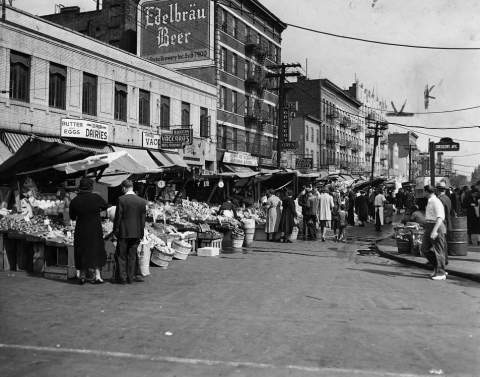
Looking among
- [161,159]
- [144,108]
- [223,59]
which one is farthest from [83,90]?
[223,59]

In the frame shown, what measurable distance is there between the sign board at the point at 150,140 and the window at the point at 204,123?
21.5 feet

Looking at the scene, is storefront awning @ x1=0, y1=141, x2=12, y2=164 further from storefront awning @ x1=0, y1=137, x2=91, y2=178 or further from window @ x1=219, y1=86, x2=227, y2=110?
window @ x1=219, y1=86, x2=227, y2=110

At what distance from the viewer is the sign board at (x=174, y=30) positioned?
128 feet

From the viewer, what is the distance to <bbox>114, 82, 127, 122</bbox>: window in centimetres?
2738

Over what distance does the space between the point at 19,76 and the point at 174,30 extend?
20303 mm

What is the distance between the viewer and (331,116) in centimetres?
7100

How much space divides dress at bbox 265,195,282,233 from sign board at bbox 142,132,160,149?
41.1 ft

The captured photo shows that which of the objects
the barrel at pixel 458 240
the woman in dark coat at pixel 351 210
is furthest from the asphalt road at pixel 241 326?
the woman in dark coat at pixel 351 210

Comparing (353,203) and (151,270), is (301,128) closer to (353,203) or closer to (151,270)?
(353,203)

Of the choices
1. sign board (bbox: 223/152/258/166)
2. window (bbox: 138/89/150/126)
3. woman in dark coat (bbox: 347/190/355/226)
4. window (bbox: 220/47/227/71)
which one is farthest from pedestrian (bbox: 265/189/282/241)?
window (bbox: 220/47/227/71)

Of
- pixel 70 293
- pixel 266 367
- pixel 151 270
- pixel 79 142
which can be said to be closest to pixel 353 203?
pixel 79 142

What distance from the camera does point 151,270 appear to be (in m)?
11.1

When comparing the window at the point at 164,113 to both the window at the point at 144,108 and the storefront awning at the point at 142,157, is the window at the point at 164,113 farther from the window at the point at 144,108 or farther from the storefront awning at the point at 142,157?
the storefront awning at the point at 142,157

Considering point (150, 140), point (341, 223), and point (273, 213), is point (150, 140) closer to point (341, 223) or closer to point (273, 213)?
point (273, 213)
